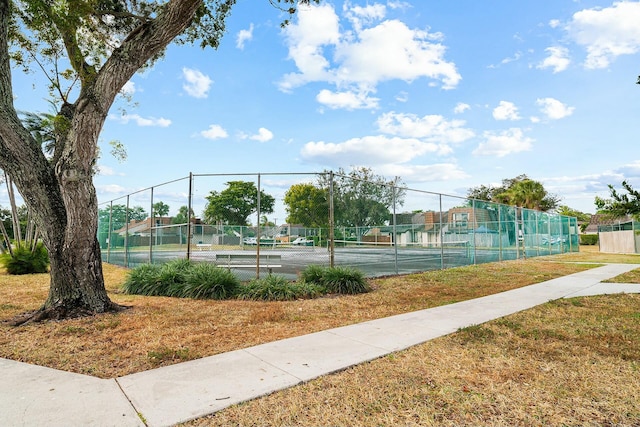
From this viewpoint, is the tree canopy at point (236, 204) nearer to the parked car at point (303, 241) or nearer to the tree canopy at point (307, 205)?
the tree canopy at point (307, 205)

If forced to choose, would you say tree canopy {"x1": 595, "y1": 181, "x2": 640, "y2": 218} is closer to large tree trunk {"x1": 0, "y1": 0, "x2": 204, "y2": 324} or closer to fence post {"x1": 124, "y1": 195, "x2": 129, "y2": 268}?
large tree trunk {"x1": 0, "y1": 0, "x2": 204, "y2": 324}

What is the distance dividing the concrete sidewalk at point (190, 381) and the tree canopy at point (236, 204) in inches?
190

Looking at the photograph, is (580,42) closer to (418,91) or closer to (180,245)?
(418,91)

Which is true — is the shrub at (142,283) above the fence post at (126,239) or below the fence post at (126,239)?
below

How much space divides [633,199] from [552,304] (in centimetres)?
250

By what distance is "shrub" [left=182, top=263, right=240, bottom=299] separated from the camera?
23.8 ft

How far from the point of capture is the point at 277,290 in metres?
7.22

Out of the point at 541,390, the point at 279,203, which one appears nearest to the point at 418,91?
the point at 279,203

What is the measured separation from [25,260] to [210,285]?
911 centimetres

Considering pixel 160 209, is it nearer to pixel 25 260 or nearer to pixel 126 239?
pixel 126 239

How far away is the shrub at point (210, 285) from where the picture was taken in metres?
7.27

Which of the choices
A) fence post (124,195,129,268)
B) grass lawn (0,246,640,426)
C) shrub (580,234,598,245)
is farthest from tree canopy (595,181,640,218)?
shrub (580,234,598,245)

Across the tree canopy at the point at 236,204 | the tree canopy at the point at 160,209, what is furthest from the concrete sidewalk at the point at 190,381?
the tree canopy at the point at 160,209

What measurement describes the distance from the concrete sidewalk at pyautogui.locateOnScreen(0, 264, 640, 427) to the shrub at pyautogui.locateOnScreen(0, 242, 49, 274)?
35.5ft
